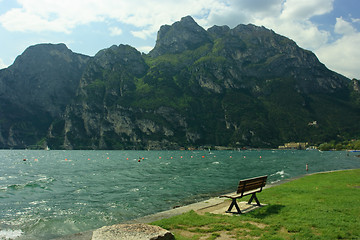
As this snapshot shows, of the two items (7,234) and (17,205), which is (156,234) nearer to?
(7,234)

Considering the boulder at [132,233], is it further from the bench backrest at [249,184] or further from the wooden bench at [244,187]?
the bench backrest at [249,184]

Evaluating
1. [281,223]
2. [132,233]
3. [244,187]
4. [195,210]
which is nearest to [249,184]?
[244,187]

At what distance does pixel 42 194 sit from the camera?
31172 mm

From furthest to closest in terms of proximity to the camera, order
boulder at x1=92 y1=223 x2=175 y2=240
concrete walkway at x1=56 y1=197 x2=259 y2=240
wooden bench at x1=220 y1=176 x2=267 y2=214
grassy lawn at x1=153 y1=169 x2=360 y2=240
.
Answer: wooden bench at x1=220 y1=176 x2=267 y2=214
concrete walkway at x1=56 y1=197 x2=259 y2=240
grassy lawn at x1=153 y1=169 x2=360 y2=240
boulder at x1=92 y1=223 x2=175 y2=240

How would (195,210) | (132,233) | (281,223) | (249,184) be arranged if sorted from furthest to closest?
(195,210) → (249,184) → (281,223) → (132,233)

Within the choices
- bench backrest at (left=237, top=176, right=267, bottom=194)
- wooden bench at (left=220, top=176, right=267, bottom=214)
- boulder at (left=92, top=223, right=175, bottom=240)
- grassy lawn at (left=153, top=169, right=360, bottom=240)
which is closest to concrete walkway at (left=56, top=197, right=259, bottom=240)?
wooden bench at (left=220, top=176, right=267, bottom=214)

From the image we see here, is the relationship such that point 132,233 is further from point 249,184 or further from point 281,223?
point 249,184

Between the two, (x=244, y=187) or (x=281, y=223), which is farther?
(x=244, y=187)

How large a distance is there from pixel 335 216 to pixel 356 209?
242 centimetres

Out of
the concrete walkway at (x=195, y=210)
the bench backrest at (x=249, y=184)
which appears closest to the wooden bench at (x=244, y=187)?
the bench backrest at (x=249, y=184)

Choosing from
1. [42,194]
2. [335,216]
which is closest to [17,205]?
[42,194]

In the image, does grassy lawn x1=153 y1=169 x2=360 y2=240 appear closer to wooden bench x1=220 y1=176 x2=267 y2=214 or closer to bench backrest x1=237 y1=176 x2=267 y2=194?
wooden bench x1=220 y1=176 x2=267 y2=214

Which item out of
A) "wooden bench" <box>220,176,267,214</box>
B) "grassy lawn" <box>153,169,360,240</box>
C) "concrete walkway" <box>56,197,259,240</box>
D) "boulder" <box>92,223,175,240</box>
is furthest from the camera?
"wooden bench" <box>220,176,267,214</box>

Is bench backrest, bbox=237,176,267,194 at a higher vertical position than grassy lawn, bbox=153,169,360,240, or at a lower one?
higher
